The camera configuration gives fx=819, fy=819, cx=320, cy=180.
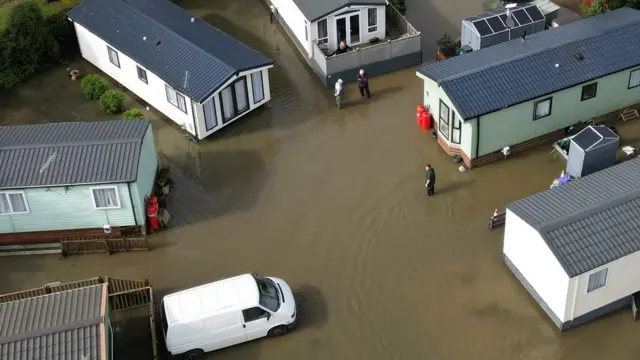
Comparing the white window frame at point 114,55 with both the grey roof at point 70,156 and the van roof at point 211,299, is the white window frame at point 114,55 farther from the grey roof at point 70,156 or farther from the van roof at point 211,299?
the van roof at point 211,299

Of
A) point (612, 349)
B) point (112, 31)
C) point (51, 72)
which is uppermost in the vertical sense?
point (112, 31)

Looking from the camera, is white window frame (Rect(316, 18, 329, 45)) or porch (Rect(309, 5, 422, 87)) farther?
white window frame (Rect(316, 18, 329, 45))

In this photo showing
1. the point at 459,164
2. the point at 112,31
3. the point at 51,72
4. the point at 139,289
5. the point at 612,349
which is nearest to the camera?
the point at 612,349

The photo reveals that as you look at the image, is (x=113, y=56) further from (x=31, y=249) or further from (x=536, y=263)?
(x=536, y=263)

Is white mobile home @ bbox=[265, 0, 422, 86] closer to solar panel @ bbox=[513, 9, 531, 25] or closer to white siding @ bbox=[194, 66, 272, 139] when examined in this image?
white siding @ bbox=[194, 66, 272, 139]

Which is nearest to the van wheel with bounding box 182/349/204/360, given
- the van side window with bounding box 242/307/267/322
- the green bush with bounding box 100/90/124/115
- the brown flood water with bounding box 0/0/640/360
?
the brown flood water with bounding box 0/0/640/360

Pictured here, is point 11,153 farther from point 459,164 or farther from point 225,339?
point 459,164

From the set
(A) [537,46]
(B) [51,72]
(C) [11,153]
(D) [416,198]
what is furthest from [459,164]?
(B) [51,72]
